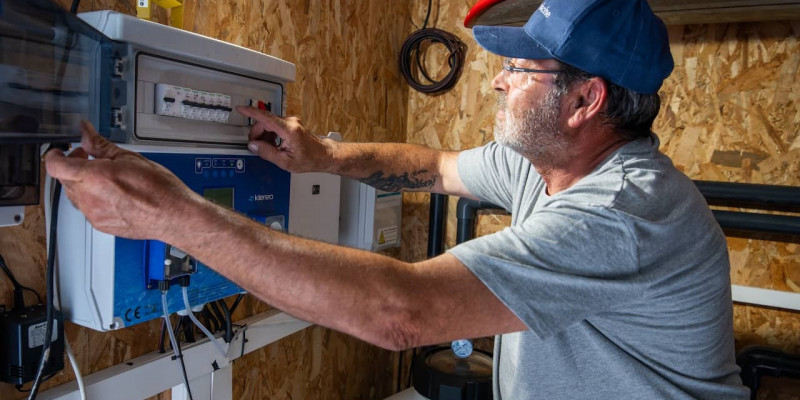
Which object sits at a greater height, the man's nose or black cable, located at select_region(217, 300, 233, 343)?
the man's nose

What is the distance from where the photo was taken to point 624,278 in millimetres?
919

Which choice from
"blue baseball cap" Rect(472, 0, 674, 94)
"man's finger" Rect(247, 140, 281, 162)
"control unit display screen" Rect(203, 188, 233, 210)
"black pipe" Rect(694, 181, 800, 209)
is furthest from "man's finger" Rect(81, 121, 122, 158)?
"black pipe" Rect(694, 181, 800, 209)

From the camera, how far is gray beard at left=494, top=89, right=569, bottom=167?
118cm

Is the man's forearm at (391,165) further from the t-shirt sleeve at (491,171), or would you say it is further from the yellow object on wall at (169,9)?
the yellow object on wall at (169,9)

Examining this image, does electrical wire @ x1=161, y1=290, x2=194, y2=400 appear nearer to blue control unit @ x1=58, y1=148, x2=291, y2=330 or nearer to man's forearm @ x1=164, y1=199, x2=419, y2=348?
blue control unit @ x1=58, y1=148, x2=291, y2=330

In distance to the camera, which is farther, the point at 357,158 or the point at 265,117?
the point at 357,158

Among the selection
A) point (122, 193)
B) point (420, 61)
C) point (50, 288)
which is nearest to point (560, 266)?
point (122, 193)

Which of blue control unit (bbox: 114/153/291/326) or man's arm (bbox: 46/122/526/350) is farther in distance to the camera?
blue control unit (bbox: 114/153/291/326)

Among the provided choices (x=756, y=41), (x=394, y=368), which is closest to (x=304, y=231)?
(x=394, y=368)

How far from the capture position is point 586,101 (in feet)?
3.83

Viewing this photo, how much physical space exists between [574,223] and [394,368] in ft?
6.00

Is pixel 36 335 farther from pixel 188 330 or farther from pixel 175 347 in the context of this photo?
pixel 188 330

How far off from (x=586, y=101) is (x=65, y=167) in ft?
3.05

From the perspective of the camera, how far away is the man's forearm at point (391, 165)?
1532 millimetres
